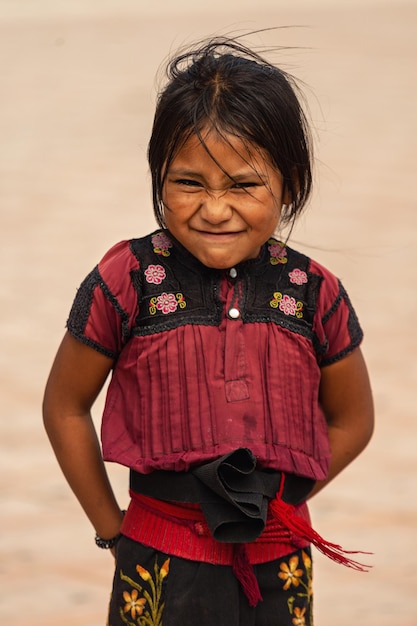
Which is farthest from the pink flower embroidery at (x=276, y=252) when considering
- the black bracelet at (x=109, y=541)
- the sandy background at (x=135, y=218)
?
the black bracelet at (x=109, y=541)

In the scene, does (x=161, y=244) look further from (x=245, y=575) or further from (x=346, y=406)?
(x=245, y=575)

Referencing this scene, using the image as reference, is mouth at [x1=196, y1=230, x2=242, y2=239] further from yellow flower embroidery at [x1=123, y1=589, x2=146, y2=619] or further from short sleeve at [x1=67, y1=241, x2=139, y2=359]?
yellow flower embroidery at [x1=123, y1=589, x2=146, y2=619]

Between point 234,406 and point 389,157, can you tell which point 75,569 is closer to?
point 234,406

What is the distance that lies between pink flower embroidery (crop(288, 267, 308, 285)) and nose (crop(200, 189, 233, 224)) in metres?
0.21

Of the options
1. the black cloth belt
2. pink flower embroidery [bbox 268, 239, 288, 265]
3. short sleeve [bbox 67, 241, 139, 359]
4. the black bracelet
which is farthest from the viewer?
the black bracelet

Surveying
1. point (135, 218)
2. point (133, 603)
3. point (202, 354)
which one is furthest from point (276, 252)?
point (135, 218)

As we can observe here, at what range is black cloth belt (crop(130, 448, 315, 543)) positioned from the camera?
92.0 inches

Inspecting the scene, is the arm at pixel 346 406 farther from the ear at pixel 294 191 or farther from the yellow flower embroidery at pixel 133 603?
the yellow flower embroidery at pixel 133 603

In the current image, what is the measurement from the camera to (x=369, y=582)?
15.5 ft

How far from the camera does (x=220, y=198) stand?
238 cm

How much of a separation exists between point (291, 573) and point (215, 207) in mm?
689

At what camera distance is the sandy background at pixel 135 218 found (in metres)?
4.79

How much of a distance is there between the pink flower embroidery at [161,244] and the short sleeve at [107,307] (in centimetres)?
5

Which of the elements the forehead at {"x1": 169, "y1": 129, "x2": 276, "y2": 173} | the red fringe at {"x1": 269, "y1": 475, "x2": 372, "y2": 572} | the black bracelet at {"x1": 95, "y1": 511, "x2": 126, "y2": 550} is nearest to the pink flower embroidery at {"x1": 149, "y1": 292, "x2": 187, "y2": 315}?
the forehead at {"x1": 169, "y1": 129, "x2": 276, "y2": 173}
